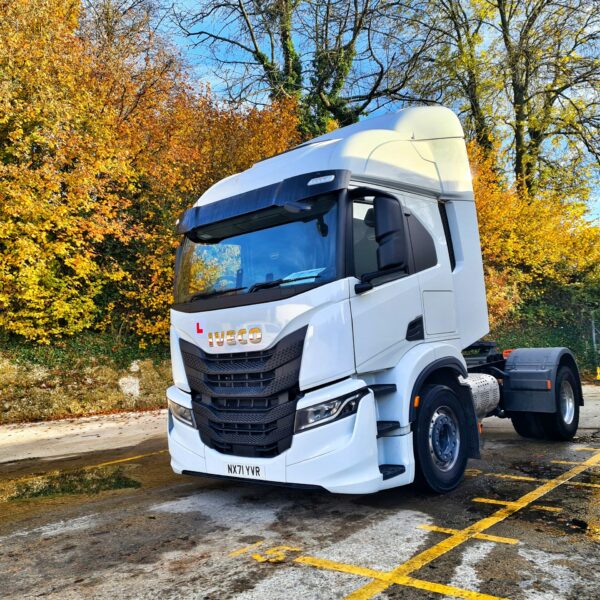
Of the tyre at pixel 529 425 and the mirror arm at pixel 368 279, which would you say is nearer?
the mirror arm at pixel 368 279

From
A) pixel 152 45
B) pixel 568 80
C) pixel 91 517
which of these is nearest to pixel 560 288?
pixel 568 80

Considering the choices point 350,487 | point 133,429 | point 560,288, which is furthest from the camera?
point 560,288

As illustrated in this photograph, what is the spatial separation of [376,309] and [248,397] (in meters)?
1.20

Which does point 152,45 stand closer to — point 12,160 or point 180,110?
point 180,110

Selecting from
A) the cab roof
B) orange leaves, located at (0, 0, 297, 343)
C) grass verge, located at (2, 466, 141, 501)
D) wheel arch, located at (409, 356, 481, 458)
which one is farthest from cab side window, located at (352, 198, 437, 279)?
orange leaves, located at (0, 0, 297, 343)

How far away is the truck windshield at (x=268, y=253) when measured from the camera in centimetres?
433

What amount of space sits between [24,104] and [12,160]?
1177 mm

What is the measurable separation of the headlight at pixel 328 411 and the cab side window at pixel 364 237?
947 mm

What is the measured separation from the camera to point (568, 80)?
2269 centimetres

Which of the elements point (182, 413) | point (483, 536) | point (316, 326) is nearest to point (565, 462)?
point (483, 536)

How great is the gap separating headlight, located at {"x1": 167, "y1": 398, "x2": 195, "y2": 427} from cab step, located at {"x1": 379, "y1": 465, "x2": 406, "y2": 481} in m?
1.62

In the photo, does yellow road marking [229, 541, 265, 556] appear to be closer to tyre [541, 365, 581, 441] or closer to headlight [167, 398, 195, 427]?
headlight [167, 398, 195, 427]

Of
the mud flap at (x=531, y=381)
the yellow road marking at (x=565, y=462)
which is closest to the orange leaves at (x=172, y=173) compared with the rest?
the mud flap at (x=531, y=381)

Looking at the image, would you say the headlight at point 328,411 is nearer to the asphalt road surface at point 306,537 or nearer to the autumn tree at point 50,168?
the asphalt road surface at point 306,537
